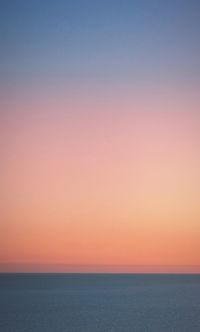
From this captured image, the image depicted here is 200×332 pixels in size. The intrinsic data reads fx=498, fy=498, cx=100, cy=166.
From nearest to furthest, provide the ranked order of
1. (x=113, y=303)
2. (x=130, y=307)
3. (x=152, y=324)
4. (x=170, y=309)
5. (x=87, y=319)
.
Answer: (x=152, y=324)
(x=87, y=319)
(x=170, y=309)
(x=130, y=307)
(x=113, y=303)

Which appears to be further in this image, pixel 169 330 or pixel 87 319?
pixel 87 319

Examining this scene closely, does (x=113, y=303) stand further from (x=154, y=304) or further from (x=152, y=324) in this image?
(x=152, y=324)

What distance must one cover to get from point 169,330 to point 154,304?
13.0 m

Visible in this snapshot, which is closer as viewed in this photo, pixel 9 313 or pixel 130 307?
pixel 9 313

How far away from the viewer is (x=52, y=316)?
2748 centimetres

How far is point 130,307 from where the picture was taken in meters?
32.8

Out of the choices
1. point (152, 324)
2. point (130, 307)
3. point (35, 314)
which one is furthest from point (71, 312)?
point (152, 324)

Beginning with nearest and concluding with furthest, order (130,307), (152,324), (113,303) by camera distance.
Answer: (152,324), (130,307), (113,303)

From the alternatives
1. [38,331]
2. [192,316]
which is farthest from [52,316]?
[192,316]

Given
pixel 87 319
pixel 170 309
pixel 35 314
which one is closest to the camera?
pixel 87 319

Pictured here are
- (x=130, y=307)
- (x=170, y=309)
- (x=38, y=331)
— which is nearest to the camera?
(x=38, y=331)

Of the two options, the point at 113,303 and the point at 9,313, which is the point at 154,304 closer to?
the point at 113,303

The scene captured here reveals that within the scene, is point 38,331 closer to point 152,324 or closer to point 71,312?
point 152,324

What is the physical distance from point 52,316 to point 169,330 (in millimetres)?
7932
